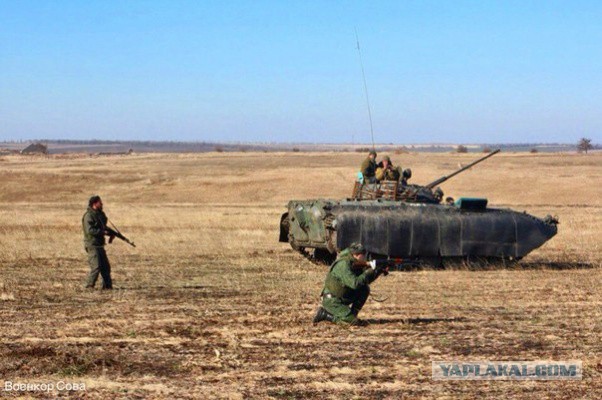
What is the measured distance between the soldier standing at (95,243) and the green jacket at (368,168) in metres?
7.64

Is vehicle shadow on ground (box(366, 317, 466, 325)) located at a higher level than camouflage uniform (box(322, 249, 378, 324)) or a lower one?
lower

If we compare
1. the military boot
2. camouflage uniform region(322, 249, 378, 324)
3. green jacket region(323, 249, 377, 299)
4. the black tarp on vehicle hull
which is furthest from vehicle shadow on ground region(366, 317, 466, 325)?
the black tarp on vehicle hull

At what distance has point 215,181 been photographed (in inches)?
2154

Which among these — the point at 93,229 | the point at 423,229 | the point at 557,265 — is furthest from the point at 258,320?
the point at 557,265

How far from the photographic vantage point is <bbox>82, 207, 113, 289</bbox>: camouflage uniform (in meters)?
16.6

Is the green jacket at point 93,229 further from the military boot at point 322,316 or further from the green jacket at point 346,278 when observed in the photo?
the green jacket at point 346,278

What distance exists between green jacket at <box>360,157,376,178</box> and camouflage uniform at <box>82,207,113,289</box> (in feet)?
25.1

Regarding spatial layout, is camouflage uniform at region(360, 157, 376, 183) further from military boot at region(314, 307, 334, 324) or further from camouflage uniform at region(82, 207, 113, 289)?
military boot at region(314, 307, 334, 324)

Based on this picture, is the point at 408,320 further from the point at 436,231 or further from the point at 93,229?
the point at 436,231

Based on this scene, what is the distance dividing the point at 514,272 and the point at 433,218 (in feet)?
6.33

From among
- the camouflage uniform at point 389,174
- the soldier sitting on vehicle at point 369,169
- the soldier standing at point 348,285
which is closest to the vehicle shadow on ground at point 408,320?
the soldier standing at point 348,285

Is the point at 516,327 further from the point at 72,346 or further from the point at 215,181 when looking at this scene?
the point at 215,181

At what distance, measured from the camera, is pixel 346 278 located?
12305 millimetres

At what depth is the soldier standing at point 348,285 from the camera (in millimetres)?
12258
